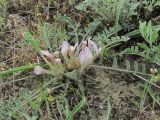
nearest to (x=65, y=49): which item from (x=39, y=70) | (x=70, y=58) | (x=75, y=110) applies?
(x=70, y=58)

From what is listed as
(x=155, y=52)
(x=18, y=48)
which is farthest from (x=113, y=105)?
(x=18, y=48)

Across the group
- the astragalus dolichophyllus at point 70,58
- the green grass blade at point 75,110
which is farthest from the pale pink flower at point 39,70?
the green grass blade at point 75,110

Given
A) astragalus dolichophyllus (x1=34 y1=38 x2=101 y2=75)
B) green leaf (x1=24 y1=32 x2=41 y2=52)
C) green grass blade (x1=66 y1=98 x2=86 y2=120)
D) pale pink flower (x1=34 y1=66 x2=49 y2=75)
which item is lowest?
green grass blade (x1=66 y1=98 x2=86 y2=120)

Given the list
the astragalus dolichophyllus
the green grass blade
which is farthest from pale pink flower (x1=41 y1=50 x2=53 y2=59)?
the green grass blade

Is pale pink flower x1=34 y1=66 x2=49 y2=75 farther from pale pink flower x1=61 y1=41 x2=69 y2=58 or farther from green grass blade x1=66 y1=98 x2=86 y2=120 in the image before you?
green grass blade x1=66 y1=98 x2=86 y2=120

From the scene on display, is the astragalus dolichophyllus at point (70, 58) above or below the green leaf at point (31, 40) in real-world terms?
below

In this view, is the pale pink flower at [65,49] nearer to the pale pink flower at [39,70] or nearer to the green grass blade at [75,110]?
the pale pink flower at [39,70]

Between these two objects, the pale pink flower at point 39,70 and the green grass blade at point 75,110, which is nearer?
the green grass blade at point 75,110

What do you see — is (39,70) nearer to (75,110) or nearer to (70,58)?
(70,58)
